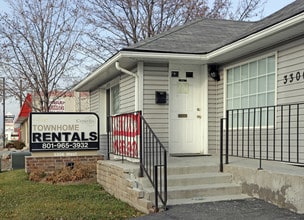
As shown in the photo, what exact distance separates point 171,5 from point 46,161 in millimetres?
17788

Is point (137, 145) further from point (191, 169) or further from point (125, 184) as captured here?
point (191, 169)

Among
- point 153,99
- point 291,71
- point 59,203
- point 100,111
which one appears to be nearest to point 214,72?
point 153,99

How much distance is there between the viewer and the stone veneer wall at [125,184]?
6.55m

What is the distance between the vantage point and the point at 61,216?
637cm

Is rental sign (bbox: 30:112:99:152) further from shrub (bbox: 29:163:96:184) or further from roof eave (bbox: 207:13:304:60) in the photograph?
roof eave (bbox: 207:13:304:60)

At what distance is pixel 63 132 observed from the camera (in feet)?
36.2

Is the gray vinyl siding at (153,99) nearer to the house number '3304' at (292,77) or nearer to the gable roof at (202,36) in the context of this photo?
the gable roof at (202,36)

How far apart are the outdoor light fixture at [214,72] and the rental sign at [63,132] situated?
11.3ft

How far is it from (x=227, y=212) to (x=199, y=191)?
0.95m

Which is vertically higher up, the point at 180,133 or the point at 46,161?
the point at 180,133

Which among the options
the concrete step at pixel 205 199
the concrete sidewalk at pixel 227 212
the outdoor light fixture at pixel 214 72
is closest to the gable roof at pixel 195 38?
the outdoor light fixture at pixel 214 72

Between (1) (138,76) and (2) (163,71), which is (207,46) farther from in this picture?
(1) (138,76)

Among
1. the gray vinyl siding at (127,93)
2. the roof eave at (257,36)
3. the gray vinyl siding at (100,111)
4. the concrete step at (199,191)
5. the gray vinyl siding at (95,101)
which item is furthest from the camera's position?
the gray vinyl siding at (95,101)

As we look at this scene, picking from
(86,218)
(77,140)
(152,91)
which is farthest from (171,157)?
(86,218)
